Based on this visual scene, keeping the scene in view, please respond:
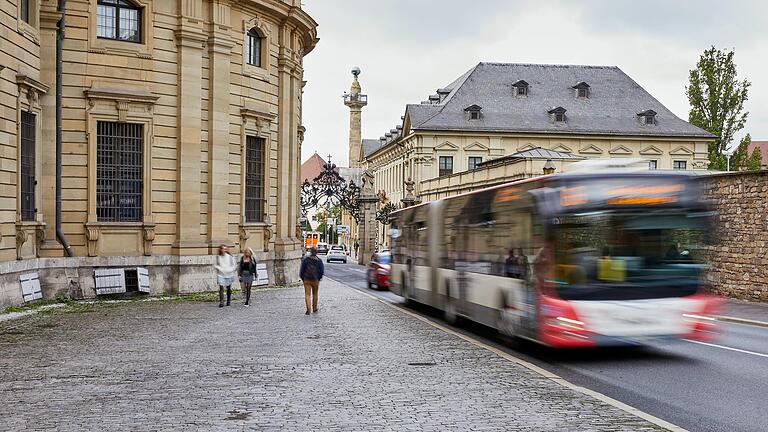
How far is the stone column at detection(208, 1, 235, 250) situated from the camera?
30078mm

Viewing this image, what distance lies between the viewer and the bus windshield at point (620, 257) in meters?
14.1

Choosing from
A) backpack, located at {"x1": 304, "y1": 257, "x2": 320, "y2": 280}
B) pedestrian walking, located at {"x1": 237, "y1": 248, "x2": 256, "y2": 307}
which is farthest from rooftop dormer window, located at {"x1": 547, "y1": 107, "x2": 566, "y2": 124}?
backpack, located at {"x1": 304, "y1": 257, "x2": 320, "y2": 280}

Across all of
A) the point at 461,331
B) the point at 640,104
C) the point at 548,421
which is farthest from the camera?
the point at 640,104

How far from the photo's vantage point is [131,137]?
28234mm

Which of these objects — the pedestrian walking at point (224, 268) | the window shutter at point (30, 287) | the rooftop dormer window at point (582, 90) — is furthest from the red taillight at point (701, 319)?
the rooftop dormer window at point (582, 90)

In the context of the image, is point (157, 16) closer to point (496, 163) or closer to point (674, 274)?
point (674, 274)

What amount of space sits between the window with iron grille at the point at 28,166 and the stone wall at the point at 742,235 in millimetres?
18336

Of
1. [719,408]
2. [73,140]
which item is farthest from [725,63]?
[719,408]

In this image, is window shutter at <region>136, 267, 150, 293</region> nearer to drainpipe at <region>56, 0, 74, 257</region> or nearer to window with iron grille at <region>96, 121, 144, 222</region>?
window with iron grille at <region>96, 121, 144, 222</region>

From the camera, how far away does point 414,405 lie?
34.3 ft

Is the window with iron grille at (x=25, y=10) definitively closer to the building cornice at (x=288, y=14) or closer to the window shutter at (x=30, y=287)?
the window shutter at (x=30, y=287)

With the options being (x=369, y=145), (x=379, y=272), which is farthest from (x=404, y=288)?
(x=369, y=145)

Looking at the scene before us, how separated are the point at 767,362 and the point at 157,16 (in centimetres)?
2081

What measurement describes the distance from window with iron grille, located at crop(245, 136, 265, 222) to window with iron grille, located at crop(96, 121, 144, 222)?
4921 millimetres
